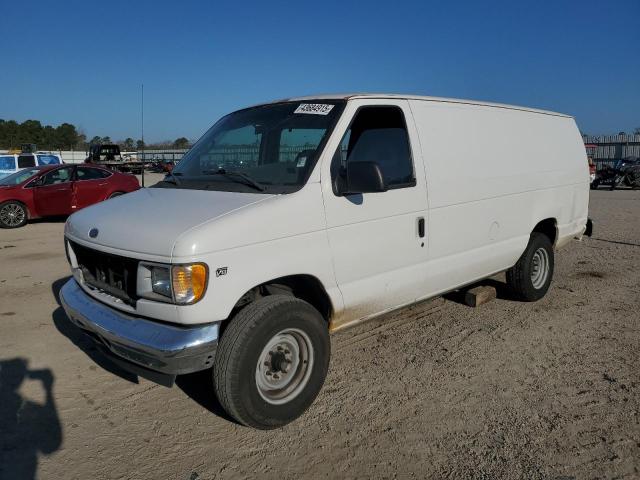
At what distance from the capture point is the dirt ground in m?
2.93

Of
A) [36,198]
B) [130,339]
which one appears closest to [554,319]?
[130,339]

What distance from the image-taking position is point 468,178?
175 inches

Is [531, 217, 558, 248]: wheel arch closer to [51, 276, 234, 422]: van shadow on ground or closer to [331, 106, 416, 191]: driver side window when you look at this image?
[331, 106, 416, 191]: driver side window

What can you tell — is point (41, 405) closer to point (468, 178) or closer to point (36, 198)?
point (468, 178)

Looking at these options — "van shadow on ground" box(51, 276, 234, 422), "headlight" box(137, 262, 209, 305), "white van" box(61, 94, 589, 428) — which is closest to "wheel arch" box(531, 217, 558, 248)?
"white van" box(61, 94, 589, 428)

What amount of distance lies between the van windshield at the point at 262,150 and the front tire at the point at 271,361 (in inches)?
32.6

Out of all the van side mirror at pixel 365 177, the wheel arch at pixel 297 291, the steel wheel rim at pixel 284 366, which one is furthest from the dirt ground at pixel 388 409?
the van side mirror at pixel 365 177

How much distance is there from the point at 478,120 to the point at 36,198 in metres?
11.8

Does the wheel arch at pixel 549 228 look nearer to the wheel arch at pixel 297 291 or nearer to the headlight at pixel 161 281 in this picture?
the wheel arch at pixel 297 291

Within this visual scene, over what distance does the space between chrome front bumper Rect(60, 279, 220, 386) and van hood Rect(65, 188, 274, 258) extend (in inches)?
17.2

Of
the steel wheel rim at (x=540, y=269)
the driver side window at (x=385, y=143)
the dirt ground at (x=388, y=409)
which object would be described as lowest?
the dirt ground at (x=388, y=409)

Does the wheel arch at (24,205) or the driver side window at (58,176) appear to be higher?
the driver side window at (58,176)

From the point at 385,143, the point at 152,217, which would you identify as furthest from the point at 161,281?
the point at 385,143

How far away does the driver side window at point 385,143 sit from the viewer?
3877mm
